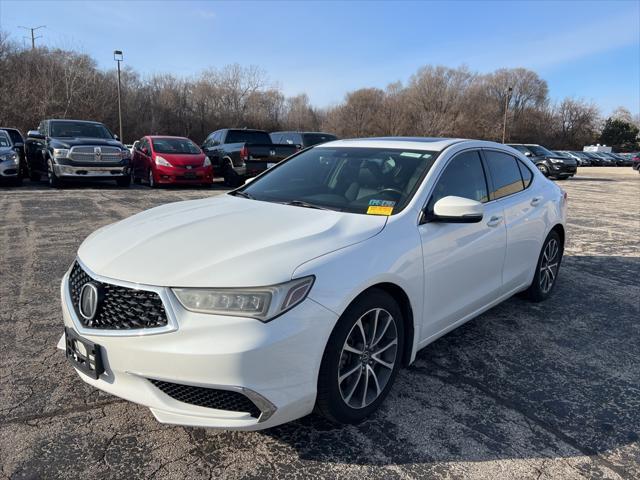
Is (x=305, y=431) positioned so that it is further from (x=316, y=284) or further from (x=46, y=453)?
(x=46, y=453)

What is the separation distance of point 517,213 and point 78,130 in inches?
531

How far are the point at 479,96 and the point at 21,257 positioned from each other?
85.1m

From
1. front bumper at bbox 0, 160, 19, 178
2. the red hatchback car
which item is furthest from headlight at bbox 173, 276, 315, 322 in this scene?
front bumper at bbox 0, 160, 19, 178

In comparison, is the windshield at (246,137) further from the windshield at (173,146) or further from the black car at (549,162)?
the black car at (549,162)

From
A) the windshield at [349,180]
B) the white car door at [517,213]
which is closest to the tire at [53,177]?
the windshield at [349,180]

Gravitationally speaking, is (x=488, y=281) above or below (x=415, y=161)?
below

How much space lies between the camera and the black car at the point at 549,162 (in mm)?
24031

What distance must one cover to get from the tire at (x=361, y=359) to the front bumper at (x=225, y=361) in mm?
104

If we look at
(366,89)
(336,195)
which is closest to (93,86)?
(336,195)

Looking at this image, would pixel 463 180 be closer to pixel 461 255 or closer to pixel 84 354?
pixel 461 255

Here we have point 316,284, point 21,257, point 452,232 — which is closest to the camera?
point 316,284

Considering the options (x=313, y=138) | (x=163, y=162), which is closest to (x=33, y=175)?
(x=163, y=162)

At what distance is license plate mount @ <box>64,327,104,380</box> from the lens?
2.39 metres

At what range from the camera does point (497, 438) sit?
2.68 meters
